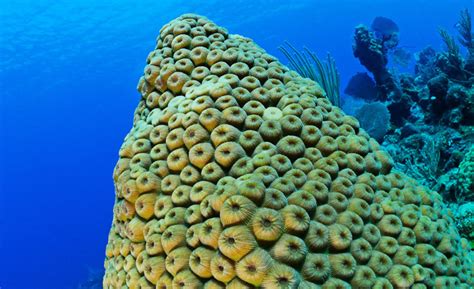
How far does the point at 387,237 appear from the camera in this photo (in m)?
2.24

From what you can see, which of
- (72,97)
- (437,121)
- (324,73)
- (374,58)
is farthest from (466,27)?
(72,97)

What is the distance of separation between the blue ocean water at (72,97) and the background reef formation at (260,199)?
1397 inches

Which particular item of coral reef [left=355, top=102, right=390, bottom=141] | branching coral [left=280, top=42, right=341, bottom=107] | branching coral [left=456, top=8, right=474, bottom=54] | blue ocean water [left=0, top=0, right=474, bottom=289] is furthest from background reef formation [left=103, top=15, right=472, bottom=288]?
blue ocean water [left=0, top=0, right=474, bottom=289]

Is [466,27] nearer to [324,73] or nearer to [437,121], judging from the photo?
[437,121]

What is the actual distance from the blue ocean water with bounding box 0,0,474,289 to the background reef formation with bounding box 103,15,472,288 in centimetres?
3548

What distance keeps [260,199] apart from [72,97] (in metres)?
63.1

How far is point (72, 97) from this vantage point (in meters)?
60.0

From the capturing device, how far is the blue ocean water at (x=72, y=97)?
42781mm

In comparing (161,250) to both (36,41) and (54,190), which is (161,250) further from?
(54,190)

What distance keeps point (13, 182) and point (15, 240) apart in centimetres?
1130

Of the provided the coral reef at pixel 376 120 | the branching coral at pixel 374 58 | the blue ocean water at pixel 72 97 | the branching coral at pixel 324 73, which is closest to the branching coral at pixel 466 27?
the branching coral at pixel 374 58

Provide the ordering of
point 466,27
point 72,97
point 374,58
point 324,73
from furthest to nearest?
point 72,97 → point 374,58 → point 466,27 → point 324,73

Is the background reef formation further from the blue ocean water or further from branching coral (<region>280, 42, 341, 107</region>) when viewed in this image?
the blue ocean water

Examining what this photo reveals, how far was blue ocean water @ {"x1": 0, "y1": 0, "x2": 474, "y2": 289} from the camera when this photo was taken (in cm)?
4278
